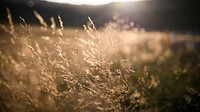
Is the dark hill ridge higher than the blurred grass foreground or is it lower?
lower

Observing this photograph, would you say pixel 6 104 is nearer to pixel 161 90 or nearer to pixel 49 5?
pixel 161 90

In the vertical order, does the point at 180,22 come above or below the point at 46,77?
below

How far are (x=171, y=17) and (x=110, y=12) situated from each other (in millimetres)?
11520

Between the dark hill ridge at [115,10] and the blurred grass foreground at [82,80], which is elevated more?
the blurred grass foreground at [82,80]

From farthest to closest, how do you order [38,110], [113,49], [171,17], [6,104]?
[171,17] < [6,104] < [38,110] < [113,49]

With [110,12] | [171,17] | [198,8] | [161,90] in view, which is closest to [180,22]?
[171,17]

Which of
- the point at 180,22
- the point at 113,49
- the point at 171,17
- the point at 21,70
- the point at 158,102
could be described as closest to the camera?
the point at 113,49

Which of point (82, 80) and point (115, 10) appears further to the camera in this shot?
point (115, 10)

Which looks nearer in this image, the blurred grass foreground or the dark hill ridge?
the blurred grass foreground

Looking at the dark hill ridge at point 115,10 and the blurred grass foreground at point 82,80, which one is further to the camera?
the dark hill ridge at point 115,10

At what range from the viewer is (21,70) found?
12.4 feet

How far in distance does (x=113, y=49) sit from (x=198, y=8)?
195 ft

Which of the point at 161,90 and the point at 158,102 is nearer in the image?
the point at 158,102

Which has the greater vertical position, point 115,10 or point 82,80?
point 82,80
